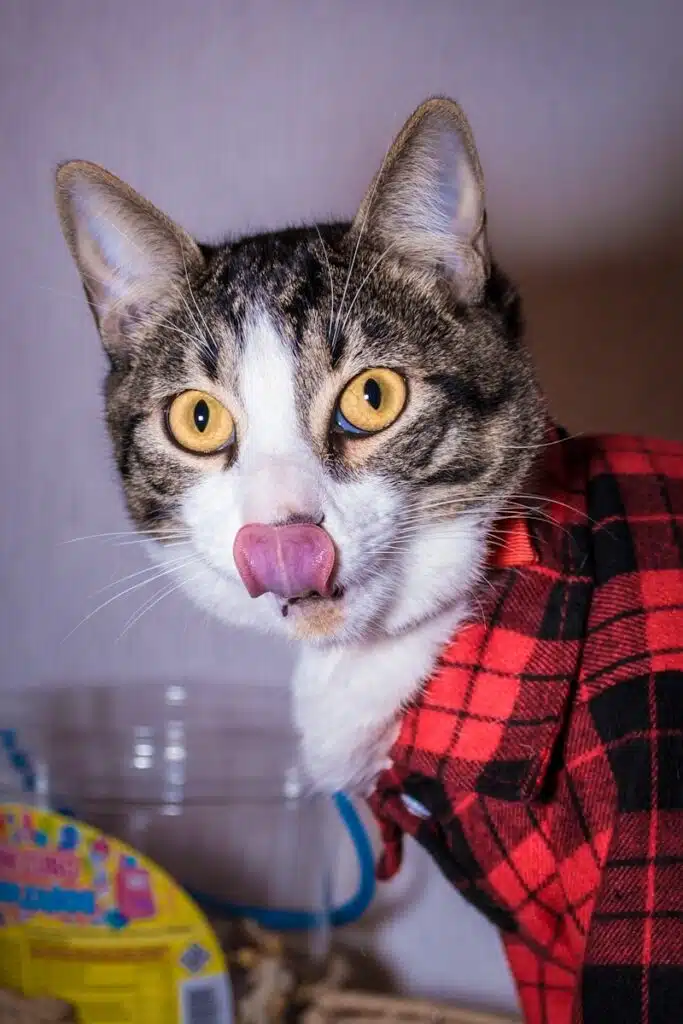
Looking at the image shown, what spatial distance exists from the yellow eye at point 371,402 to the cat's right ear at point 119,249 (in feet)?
0.64

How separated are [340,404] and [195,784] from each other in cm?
68

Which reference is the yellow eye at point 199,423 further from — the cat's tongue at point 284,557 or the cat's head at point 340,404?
the cat's tongue at point 284,557

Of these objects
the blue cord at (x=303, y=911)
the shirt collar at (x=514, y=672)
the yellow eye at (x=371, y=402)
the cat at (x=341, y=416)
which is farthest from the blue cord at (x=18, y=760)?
the yellow eye at (x=371, y=402)

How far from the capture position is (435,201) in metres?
0.65

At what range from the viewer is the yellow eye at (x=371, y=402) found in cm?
62

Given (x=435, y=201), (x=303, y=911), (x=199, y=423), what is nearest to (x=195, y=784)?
(x=303, y=911)

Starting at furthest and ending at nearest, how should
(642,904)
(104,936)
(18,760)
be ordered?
(18,760)
(104,936)
(642,904)

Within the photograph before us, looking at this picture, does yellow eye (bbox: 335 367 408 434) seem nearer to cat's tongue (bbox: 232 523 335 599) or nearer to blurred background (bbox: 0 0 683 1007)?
cat's tongue (bbox: 232 523 335 599)

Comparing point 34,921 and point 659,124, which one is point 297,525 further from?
point 659,124

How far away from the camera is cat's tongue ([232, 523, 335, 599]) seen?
21.4 inches

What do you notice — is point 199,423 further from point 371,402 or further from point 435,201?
point 435,201

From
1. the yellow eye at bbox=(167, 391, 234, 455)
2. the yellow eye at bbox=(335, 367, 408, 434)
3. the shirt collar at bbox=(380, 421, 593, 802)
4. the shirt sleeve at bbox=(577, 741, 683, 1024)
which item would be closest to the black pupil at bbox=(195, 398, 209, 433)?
the yellow eye at bbox=(167, 391, 234, 455)

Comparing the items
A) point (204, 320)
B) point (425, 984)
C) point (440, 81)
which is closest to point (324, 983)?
→ point (425, 984)

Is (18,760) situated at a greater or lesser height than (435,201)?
lesser
